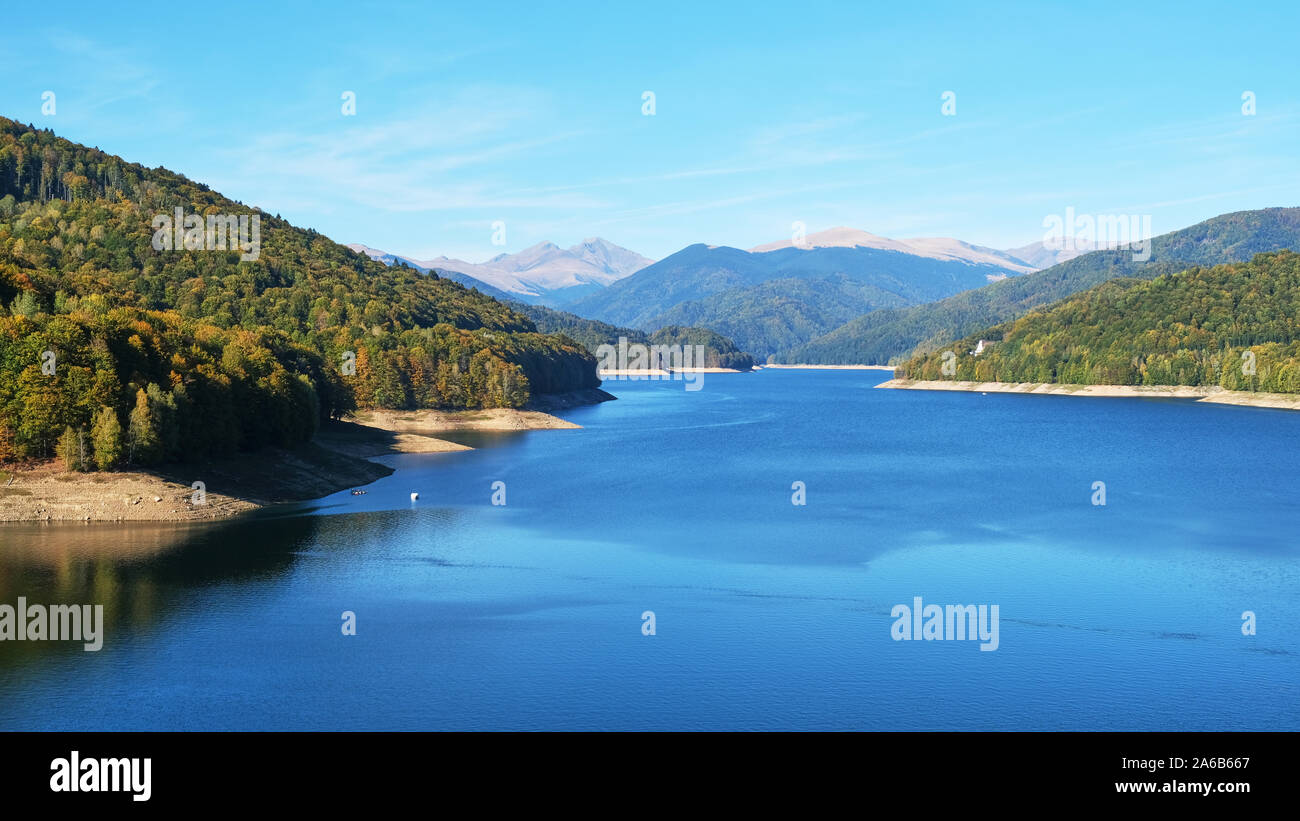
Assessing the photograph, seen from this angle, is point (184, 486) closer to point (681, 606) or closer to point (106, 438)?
point (106, 438)

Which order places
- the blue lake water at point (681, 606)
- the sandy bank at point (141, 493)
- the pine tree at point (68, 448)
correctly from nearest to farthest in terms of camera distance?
1. the blue lake water at point (681, 606)
2. the sandy bank at point (141, 493)
3. the pine tree at point (68, 448)

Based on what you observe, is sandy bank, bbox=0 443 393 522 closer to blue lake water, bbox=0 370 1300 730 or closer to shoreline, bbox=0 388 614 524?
shoreline, bbox=0 388 614 524

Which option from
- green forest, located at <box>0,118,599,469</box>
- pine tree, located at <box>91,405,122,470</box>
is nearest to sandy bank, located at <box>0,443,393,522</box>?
pine tree, located at <box>91,405,122,470</box>

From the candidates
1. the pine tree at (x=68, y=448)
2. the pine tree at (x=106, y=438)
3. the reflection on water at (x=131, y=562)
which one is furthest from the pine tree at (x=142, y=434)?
the reflection on water at (x=131, y=562)

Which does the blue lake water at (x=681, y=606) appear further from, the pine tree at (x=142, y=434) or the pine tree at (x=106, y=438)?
the pine tree at (x=142, y=434)

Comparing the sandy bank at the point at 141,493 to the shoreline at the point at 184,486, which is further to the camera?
the shoreline at the point at 184,486
